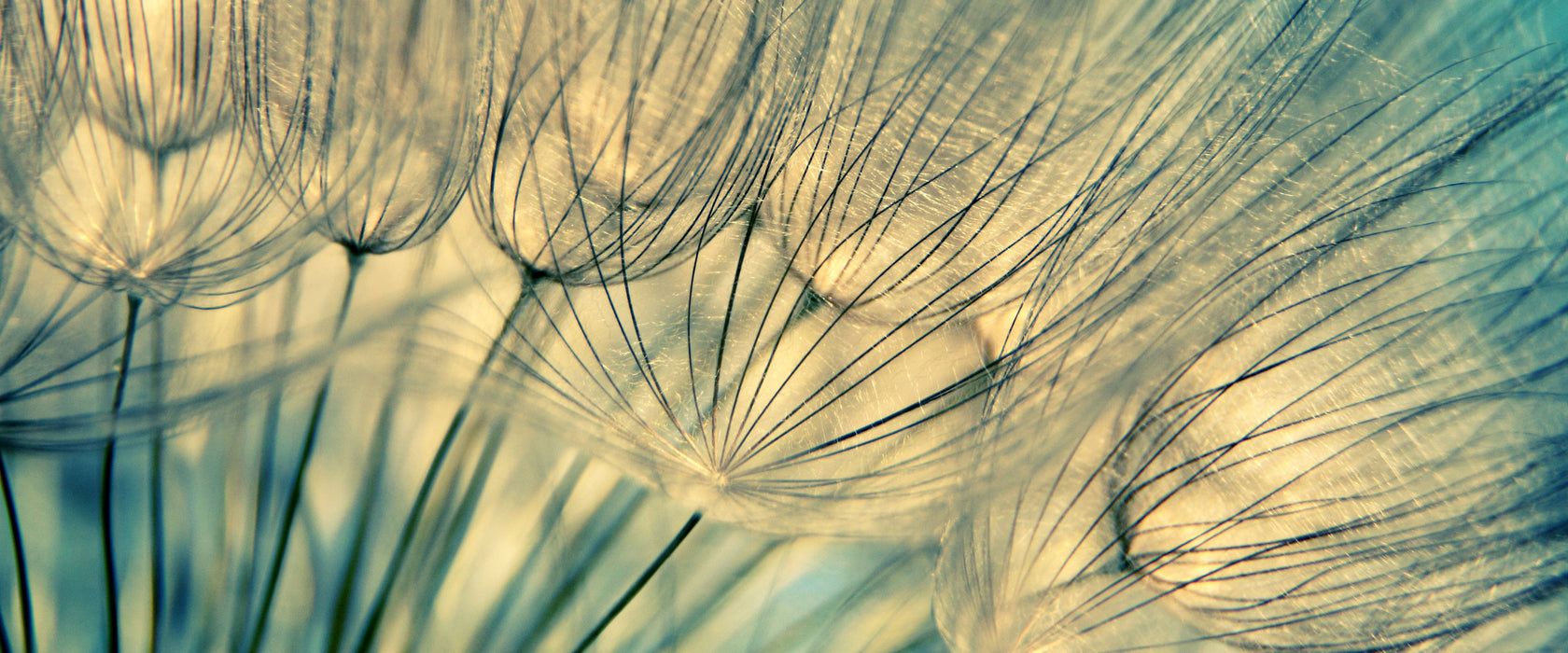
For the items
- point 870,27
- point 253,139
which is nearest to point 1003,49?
point 870,27

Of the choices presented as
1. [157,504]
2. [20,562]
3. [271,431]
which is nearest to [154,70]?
[271,431]

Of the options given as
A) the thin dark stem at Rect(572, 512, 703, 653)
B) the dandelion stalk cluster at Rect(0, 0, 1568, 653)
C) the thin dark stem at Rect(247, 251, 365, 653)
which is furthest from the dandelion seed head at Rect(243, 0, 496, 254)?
the thin dark stem at Rect(572, 512, 703, 653)

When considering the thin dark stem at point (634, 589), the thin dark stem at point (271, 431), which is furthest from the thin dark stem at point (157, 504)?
the thin dark stem at point (634, 589)

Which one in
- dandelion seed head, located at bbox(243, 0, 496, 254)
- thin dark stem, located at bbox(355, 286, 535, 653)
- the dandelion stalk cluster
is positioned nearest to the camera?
the dandelion stalk cluster

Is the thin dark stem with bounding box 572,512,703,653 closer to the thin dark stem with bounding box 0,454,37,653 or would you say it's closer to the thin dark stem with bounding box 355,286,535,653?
the thin dark stem with bounding box 355,286,535,653

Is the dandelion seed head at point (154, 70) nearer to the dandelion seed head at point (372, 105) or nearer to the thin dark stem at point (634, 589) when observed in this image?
the dandelion seed head at point (372, 105)

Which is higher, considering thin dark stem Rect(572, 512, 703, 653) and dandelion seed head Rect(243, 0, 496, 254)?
dandelion seed head Rect(243, 0, 496, 254)

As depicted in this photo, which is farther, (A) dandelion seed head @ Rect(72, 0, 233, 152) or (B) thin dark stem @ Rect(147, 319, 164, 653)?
(B) thin dark stem @ Rect(147, 319, 164, 653)
